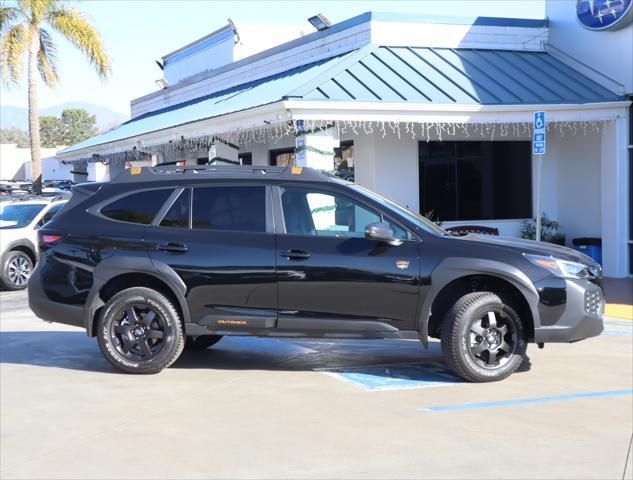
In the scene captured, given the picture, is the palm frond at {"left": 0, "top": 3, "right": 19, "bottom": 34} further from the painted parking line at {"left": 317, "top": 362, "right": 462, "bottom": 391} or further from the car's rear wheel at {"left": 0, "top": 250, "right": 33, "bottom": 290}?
the painted parking line at {"left": 317, "top": 362, "right": 462, "bottom": 391}

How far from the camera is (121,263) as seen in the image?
7.73 m

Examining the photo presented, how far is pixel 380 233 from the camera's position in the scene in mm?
7312

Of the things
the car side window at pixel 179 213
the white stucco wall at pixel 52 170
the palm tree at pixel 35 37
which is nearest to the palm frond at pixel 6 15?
the palm tree at pixel 35 37

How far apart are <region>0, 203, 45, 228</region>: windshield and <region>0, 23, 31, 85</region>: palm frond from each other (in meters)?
11.4

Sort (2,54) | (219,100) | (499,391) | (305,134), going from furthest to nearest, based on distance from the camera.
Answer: (2,54) < (219,100) < (305,134) < (499,391)

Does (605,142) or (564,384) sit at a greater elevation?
(605,142)

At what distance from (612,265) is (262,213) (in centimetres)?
1099

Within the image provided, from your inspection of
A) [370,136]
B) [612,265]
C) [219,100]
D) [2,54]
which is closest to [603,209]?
[612,265]

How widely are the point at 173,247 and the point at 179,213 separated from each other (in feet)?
1.25

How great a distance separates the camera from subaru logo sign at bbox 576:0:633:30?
16.0 metres

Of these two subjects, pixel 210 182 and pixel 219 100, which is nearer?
pixel 210 182

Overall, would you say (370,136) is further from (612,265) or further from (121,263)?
(121,263)

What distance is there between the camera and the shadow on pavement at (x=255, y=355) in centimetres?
830

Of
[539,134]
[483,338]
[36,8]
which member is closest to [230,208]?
[483,338]
